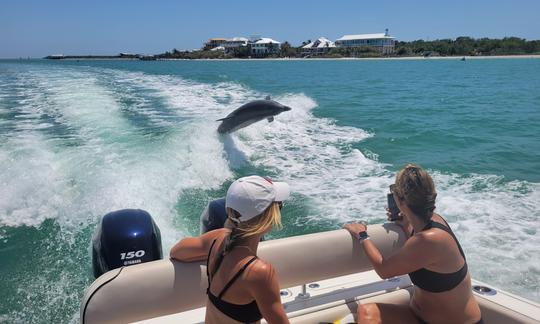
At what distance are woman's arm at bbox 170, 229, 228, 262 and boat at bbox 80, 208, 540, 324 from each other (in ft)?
0.14

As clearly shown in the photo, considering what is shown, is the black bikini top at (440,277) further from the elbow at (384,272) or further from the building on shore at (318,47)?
the building on shore at (318,47)

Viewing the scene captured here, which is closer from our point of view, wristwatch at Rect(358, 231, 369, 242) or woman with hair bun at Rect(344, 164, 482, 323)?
woman with hair bun at Rect(344, 164, 482, 323)

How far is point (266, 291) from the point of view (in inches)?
69.4

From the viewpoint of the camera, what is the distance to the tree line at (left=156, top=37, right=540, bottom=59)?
86375 millimetres

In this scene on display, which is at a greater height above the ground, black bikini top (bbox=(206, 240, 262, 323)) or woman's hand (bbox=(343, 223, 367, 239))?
black bikini top (bbox=(206, 240, 262, 323))

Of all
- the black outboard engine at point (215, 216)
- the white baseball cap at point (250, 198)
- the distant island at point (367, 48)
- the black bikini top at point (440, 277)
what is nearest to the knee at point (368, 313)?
the black bikini top at point (440, 277)

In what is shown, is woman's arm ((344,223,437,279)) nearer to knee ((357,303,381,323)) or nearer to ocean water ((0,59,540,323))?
knee ((357,303,381,323))

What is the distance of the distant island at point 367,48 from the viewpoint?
87481mm

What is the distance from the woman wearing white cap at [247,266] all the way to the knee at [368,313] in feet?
2.50

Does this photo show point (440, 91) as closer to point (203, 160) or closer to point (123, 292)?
point (203, 160)

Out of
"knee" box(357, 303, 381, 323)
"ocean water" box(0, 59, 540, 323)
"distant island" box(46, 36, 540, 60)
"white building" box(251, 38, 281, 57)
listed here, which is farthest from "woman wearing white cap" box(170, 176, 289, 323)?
"white building" box(251, 38, 281, 57)

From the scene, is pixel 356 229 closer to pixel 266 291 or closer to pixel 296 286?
pixel 296 286

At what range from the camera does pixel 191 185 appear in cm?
709

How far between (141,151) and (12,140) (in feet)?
8.57
